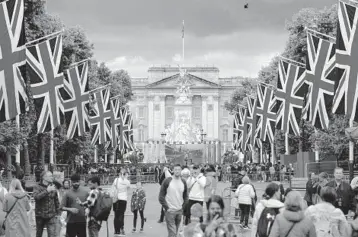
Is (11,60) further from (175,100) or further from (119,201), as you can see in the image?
(175,100)

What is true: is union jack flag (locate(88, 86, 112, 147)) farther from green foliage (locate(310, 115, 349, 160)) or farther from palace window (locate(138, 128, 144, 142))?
palace window (locate(138, 128, 144, 142))

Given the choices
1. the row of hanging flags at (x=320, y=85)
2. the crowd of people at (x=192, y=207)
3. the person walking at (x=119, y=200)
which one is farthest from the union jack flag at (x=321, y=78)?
the person walking at (x=119, y=200)

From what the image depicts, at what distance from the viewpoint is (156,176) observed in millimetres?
59906

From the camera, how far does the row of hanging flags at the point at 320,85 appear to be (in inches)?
803

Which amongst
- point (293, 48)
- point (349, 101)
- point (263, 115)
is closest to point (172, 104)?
point (293, 48)

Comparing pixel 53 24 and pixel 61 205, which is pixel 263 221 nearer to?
pixel 61 205

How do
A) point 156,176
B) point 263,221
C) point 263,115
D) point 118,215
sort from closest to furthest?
point 263,221
point 118,215
point 263,115
point 156,176

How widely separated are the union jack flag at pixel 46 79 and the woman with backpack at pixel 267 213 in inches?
550

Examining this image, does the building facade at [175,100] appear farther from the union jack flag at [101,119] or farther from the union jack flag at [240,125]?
the union jack flag at [101,119]

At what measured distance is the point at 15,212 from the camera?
13383 millimetres

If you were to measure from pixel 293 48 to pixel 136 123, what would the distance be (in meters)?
88.8

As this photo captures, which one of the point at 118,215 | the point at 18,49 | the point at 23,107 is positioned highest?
the point at 18,49

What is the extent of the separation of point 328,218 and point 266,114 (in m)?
28.1

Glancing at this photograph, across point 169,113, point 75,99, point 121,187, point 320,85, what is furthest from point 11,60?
point 169,113
